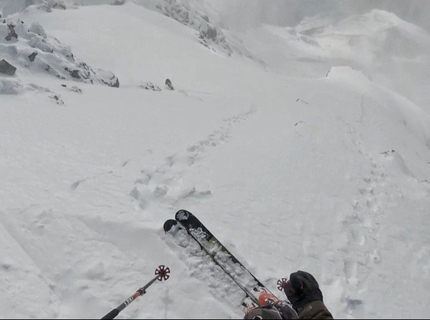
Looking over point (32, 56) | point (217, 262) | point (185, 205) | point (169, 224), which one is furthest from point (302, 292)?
point (32, 56)

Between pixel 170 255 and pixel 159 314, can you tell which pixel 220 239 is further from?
pixel 159 314

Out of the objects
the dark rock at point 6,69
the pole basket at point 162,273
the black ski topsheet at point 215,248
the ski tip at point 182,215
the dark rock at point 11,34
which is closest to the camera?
the pole basket at point 162,273

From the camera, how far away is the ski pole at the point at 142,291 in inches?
182

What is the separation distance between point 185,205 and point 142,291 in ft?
A: 10.3

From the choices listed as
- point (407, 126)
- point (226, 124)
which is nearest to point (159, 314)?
point (226, 124)

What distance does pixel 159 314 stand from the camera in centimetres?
504

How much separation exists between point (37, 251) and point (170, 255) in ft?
7.53

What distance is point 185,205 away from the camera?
8055 millimetres

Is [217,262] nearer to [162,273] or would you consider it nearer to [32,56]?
[162,273]

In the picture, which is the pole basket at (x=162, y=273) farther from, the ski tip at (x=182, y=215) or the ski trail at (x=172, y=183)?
the ski trail at (x=172, y=183)

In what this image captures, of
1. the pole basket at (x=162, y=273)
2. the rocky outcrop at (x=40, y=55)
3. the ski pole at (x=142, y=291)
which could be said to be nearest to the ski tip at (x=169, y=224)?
the ski pole at (x=142, y=291)

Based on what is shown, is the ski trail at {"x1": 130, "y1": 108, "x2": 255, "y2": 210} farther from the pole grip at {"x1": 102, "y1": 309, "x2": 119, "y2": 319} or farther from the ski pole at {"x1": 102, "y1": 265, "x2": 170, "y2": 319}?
the pole grip at {"x1": 102, "y1": 309, "x2": 119, "y2": 319}

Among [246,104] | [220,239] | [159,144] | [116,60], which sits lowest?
[116,60]

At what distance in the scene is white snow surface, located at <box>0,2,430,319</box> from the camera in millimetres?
5652
